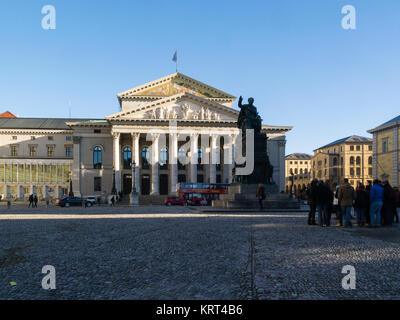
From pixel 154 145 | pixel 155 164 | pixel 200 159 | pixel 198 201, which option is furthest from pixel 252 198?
pixel 200 159

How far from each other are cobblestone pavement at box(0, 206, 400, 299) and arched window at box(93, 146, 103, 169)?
188 ft

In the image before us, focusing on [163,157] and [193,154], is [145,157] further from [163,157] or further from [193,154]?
[193,154]

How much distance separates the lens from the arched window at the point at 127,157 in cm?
6816

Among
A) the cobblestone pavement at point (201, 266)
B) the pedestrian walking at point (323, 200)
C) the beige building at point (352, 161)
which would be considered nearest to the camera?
the cobblestone pavement at point (201, 266)

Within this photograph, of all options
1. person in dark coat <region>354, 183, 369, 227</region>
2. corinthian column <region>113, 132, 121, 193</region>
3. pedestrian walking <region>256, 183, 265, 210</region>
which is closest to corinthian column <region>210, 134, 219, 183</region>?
corinthian column <region>113, 132, 121, 193</region>

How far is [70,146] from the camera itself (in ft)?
247

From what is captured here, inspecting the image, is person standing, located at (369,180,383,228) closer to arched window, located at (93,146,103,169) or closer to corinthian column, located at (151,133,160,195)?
corinthian column, located at (151,133,160,195)

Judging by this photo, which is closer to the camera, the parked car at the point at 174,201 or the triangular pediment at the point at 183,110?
the parked car at the point at 174,201

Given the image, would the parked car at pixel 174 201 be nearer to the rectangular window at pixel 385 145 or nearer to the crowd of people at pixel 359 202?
the crowd of people at pixel 359 202

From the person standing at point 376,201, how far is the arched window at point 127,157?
5608 centimetres

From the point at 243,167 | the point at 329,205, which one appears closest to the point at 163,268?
the point at 329,205

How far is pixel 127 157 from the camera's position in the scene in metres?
68.6

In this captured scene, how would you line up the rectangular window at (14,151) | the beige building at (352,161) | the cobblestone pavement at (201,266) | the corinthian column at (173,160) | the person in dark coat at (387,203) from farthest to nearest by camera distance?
the beige building at (352,161) < the rectangular window at (14,151) < the corinthian column at (173,160) < the person in dark coat at (387,203) < the cobblestone pavement at (201,266)

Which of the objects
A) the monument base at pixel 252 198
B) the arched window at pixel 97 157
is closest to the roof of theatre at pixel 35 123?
the arched window at pixel 97 157
